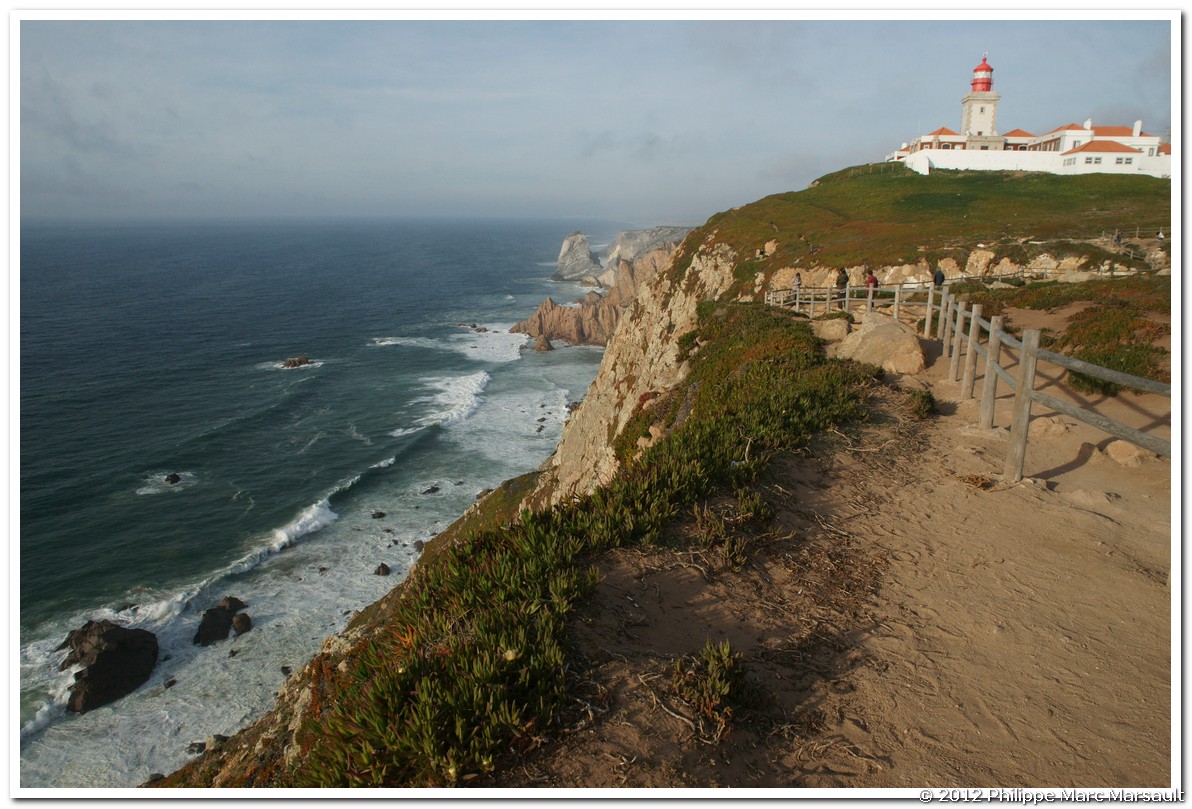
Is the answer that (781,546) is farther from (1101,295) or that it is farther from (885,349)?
(1101,295)

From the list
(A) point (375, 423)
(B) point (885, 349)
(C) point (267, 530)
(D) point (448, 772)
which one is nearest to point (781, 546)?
(D) point (448, 772)

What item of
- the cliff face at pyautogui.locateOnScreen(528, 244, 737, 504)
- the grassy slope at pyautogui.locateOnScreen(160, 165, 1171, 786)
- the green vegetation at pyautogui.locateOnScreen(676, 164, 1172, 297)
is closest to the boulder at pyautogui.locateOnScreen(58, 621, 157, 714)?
the grassy slope at pyautogui.locateOnScreen(160, 165, 1171, 786)

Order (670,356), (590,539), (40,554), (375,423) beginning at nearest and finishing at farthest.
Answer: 1. (590,539)
2. (670,356)
3. (40,554)
4. (375,423)

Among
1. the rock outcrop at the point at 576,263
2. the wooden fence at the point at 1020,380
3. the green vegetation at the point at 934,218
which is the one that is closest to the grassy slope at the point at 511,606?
the wooden fence at the point at 1020,380

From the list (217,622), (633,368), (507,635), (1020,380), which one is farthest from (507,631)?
(633,368)

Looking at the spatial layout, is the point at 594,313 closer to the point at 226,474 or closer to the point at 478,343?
the point at 478,343
